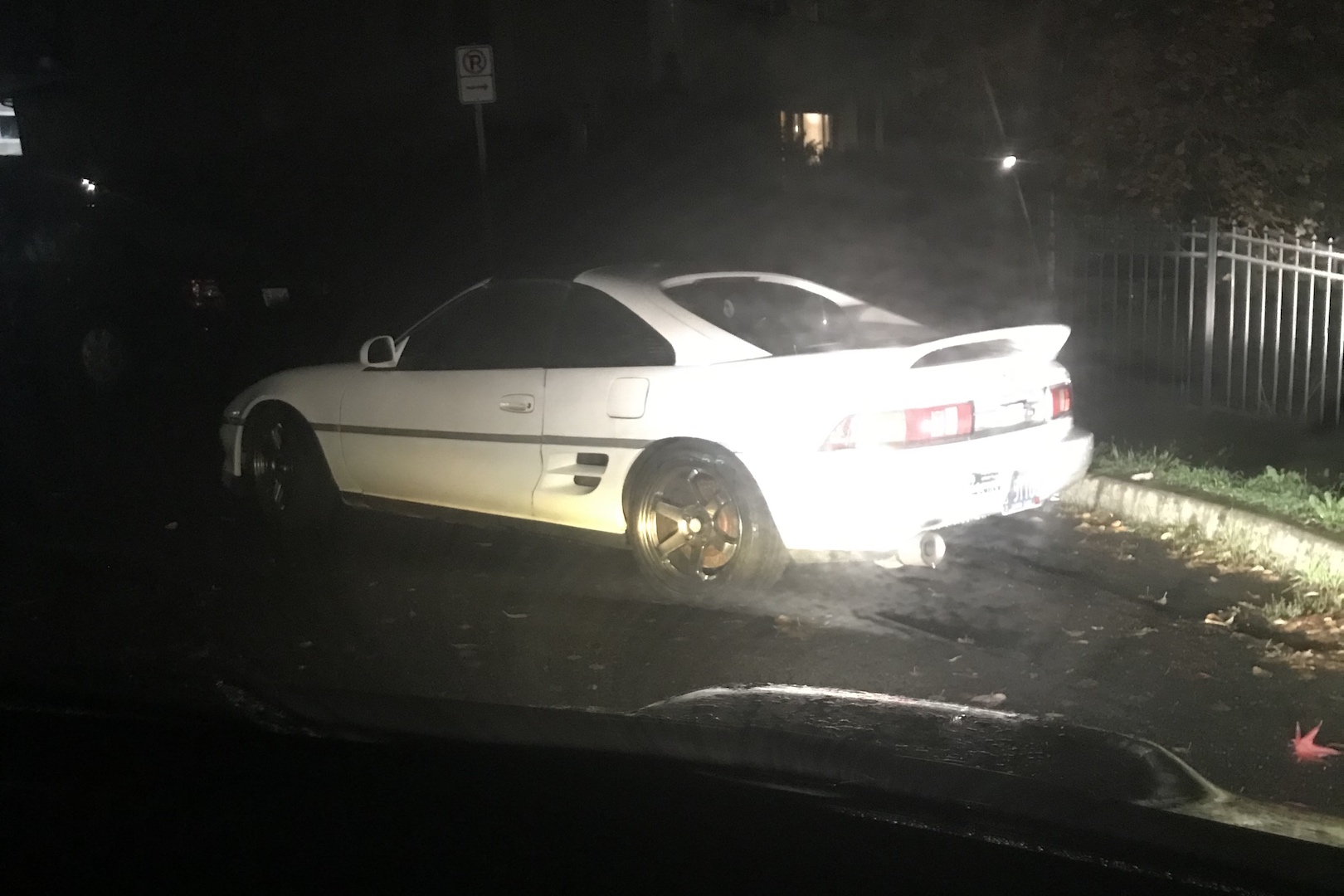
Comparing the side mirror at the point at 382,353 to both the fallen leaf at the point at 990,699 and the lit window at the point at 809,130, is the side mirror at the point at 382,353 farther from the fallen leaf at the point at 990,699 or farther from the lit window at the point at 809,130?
the lit window at the point at 809,130

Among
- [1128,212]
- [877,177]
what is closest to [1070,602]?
[1128,212]

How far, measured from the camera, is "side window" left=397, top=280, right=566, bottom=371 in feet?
21.5

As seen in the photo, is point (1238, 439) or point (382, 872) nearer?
point (382, 872)

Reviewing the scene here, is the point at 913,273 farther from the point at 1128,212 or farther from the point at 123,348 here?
the point at 123,348

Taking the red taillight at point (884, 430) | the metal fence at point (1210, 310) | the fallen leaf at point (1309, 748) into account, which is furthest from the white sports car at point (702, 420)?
the metal fence at point (1210, 310)

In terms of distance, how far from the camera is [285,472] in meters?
7.56

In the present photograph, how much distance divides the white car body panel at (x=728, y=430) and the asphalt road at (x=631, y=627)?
1.35ft

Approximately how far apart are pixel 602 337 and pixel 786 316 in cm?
106

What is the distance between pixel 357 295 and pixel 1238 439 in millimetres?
10487

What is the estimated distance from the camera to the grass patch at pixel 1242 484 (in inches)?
248

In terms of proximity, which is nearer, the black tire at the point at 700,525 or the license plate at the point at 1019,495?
the black tire at the point at 700,525

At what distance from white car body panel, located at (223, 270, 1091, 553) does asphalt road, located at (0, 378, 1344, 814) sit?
1.35ft

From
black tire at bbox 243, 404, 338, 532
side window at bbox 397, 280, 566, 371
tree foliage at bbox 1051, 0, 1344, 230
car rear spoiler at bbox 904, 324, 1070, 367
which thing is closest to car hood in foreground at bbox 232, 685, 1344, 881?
car rear spoiler at bbox 904, 324, 1070, 367

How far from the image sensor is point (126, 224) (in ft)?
42.2
